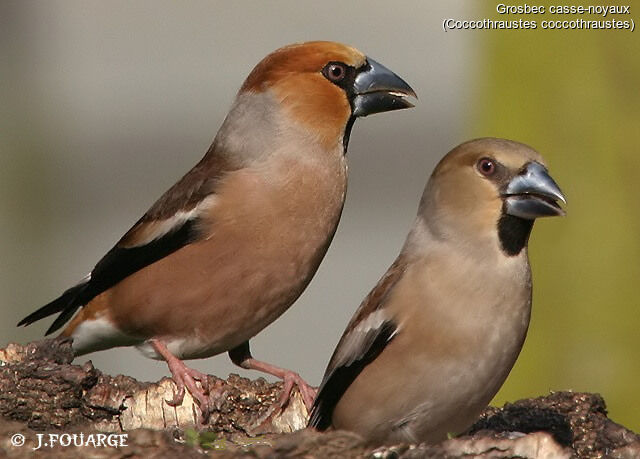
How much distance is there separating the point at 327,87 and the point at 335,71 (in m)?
0.07

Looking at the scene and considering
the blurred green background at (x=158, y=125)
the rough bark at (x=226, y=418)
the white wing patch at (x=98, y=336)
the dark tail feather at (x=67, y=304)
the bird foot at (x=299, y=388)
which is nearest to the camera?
the rough bark at (x=226, y=418)

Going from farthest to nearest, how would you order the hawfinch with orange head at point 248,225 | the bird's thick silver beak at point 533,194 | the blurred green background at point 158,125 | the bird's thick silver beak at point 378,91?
the blurred green background at point 158,125, the bird's thick silver beak at point 378,91, the hawfinch with orange head at point 248,225, the bird's thick silver beak at point 533,194

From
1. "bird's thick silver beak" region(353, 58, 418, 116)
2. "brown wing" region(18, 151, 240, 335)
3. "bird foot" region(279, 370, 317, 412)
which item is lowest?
"bird foot" region(279, 370, 317, 412)

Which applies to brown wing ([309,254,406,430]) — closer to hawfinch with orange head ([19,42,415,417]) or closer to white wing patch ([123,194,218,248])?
hawfinch with orange head ([19,42,415,417])

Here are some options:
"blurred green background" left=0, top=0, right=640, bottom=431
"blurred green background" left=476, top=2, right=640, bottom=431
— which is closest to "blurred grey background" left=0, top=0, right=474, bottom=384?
"blurred green background" left=0, top=0, right=640, bottom=431

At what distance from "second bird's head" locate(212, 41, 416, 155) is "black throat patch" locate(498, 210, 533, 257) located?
0.93 m

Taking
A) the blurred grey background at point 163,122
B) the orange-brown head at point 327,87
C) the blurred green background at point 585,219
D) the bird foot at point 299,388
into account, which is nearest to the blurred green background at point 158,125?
the blurred grey background at point 163,122

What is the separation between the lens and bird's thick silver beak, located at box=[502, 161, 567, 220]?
13.3ft

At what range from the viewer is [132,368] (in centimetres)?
972

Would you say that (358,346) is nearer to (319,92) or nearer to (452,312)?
(452,312)

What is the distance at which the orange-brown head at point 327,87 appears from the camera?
5.04m

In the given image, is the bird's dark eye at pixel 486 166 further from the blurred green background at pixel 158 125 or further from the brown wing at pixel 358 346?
the blurred green background at pixel 158 125

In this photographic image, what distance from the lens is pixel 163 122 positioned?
403 inches

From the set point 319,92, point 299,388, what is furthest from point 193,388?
point 319,92
